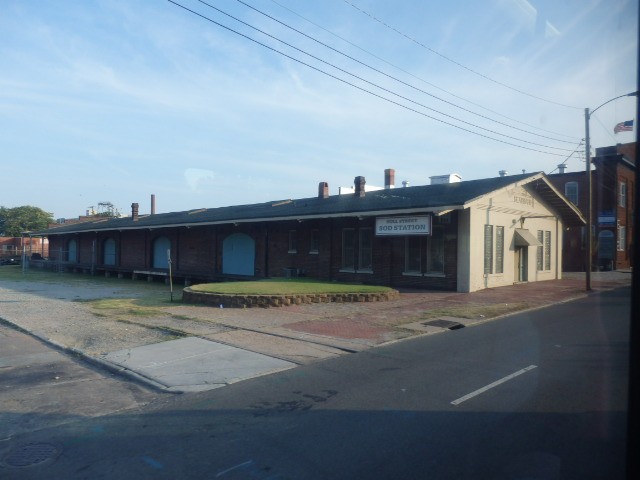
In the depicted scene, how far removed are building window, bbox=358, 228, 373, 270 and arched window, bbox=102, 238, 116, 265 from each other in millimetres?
24334

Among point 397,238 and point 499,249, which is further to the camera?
point 499,249

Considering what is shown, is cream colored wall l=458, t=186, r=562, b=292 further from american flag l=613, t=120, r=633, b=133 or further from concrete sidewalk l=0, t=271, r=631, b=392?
american flag l=613, t=120, r=633, b=133

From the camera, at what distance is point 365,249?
2444cm

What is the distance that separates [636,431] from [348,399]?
164 inches

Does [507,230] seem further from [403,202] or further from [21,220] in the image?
[21,220]

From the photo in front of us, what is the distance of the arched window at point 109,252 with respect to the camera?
41500 millimetres

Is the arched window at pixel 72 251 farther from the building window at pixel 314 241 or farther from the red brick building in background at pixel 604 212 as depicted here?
the red brick building in background at pixel 604 212

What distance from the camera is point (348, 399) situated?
6.83 metres

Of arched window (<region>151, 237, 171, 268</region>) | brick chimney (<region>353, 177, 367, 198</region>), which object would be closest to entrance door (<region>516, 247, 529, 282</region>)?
brick chimney (<region>353, 177, 367, 198</region>)

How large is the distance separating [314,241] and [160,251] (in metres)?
14.0

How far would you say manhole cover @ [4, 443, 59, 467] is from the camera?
5070 millimetres

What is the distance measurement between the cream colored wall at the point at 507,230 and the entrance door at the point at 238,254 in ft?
41.1

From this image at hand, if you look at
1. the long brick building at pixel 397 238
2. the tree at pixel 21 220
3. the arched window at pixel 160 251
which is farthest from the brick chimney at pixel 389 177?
the tree at pixel 21 220

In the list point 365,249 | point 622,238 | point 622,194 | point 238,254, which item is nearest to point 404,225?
point 365,249
